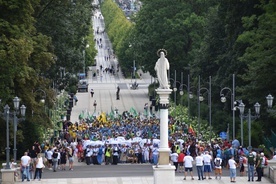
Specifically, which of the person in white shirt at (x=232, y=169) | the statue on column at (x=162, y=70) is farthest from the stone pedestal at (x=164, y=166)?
the person in white shirt at (x=232, y=169)

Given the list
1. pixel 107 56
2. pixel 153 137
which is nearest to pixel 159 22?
pixel 153 137

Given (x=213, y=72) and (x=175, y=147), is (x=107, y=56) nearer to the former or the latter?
(x=213, y=72)

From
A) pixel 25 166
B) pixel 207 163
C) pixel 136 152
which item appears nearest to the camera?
pixel 25 166

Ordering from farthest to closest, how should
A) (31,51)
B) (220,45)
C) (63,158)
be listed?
(220,45)
(31,51)
(63,158)

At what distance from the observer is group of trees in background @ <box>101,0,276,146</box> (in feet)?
254

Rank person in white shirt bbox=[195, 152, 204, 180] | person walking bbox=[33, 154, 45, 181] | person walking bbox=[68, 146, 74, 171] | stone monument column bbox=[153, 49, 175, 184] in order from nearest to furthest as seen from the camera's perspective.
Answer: stone monument column bbox=[153, 49, 175, 184] < person in white shirt bbox=[195, 152, 204, 180] < person walking bbox=[33, 154, 45, 181] < person walking bbox=[68, 146, 74, 171]

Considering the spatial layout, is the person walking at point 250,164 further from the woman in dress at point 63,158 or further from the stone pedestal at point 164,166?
the woman in dress at point 63,158

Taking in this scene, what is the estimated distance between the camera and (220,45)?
97438 mm

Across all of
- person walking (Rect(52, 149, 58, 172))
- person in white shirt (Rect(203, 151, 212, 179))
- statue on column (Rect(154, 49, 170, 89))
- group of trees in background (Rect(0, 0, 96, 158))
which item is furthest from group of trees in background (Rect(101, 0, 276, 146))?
statue on column (Rect(154, 49, 170, 89))

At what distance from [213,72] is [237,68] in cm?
1005

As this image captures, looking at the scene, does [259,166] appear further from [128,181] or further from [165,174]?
[165,174]

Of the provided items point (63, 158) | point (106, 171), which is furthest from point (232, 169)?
point (63, 158)

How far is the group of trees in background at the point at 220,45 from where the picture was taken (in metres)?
77.5

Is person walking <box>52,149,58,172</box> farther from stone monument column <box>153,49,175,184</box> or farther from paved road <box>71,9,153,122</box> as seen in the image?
paved road <box>71,9,153,122</box>
